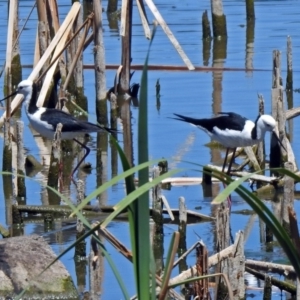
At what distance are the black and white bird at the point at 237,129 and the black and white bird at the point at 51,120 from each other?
3.45 feet

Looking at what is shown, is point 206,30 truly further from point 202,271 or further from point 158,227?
point 202,271

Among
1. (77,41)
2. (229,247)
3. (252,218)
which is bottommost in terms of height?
(252,218)

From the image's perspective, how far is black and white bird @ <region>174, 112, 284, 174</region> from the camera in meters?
9.02

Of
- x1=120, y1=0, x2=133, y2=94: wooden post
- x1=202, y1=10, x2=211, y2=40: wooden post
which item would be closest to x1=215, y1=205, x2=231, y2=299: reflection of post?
x1=120, y1=0, x2=133, y2=94: wooden post

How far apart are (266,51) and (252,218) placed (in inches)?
350

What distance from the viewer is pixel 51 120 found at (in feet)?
32.2

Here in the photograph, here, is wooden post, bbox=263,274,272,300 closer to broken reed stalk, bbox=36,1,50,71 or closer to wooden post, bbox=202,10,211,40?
broken reed stalk, bbox=36,1,50,71

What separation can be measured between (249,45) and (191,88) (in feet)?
11.9

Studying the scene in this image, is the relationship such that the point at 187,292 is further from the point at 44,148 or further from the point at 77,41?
the point at 77,41

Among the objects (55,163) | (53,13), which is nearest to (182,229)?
(55,163)

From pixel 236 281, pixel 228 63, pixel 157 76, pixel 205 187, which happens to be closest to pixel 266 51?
pixel 228 63

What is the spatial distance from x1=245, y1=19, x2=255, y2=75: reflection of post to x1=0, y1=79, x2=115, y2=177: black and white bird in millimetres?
5141

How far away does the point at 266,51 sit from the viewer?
53.6ft

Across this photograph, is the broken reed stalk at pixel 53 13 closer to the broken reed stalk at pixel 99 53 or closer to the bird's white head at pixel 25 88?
the broken reed stalk at pixel 99 53
